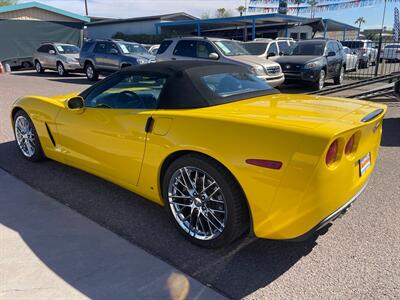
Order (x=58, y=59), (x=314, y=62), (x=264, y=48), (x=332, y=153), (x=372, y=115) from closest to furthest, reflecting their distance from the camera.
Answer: (x=332, y=153) → (x=372, y=115) → (x=314, y=62) → (x=264, y=48) → (x=58, y=59)

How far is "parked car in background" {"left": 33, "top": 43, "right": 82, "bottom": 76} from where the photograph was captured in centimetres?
1834

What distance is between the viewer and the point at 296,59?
1259cm

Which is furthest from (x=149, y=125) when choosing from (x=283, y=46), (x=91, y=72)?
(x=283, y=46)

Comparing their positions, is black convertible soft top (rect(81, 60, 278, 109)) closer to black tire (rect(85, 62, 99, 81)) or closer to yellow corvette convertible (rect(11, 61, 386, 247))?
yellow corvette convertible (rect(11, 61, 386, 247))

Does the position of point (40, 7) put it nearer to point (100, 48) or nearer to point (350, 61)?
point (100, 48)

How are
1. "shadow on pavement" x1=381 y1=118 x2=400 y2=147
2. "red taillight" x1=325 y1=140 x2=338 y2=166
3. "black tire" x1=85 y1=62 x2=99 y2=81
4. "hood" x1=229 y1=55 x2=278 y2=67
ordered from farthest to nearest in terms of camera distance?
"black tire" x1=85 y1=62 x2=99 y2=81 → "hood" x1=229 y1=55 x2=278 y2=67 → "shadow on pavement" x1=381 y1=118 x2=400 y2=147 → "red taillight" x1=325 y1=140 x2=338 y2=166

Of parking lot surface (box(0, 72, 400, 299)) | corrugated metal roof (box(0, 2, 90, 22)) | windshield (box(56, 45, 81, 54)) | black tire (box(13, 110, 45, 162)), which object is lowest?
parking lot surface (box(0, 72, 400, 299))

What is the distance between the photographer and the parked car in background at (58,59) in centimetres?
1834

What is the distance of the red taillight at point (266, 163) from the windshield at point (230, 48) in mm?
9915

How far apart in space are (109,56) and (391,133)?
473 inches

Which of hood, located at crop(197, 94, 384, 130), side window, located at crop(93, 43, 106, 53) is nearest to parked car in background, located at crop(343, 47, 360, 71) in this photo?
side window, located at crop(93, 43, 106, 53)

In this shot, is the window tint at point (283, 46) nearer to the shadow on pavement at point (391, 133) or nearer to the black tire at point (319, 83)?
the black tire at point (319, 83)

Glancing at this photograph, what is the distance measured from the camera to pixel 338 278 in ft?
8.78

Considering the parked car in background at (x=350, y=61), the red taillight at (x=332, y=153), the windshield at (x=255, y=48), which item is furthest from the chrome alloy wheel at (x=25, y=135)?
the parked car in background at (x=350, y=61)
